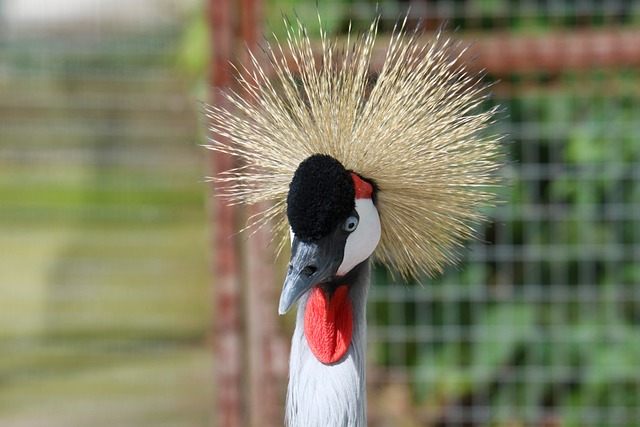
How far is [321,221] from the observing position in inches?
46.2

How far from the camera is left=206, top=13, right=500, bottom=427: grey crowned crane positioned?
129cm

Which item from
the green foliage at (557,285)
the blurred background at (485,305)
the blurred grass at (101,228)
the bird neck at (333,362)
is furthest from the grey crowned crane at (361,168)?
the blurred grass at (101,228)

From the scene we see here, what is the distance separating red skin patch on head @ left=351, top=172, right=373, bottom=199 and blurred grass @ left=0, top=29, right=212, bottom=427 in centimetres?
217

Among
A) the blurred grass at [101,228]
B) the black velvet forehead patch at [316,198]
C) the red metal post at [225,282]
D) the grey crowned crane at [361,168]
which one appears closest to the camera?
the black velvet forehead patch at [316,198]

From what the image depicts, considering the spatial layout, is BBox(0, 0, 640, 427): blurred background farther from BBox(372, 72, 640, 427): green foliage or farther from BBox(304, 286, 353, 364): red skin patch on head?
BBox(304, 286, 353, 364): red skin patch on head

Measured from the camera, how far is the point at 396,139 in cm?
130

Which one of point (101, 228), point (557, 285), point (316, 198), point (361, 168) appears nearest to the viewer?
point (316, 198)

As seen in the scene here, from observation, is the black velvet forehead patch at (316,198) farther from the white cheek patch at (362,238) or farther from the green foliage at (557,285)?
the green foliage at (557,285)

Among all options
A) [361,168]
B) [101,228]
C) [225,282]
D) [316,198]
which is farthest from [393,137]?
[101,228]

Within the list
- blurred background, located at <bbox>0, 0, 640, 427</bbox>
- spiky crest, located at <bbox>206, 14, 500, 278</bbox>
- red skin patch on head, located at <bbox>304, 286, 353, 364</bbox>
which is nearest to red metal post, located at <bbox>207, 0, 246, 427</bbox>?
blurred background, located at <bbox>0, 0, 640, 427</bbox>

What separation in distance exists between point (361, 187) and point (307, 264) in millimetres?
134

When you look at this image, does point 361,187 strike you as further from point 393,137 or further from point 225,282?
point 225,282

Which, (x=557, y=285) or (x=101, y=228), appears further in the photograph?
(x=101, y=228)

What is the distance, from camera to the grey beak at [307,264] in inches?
46.4
